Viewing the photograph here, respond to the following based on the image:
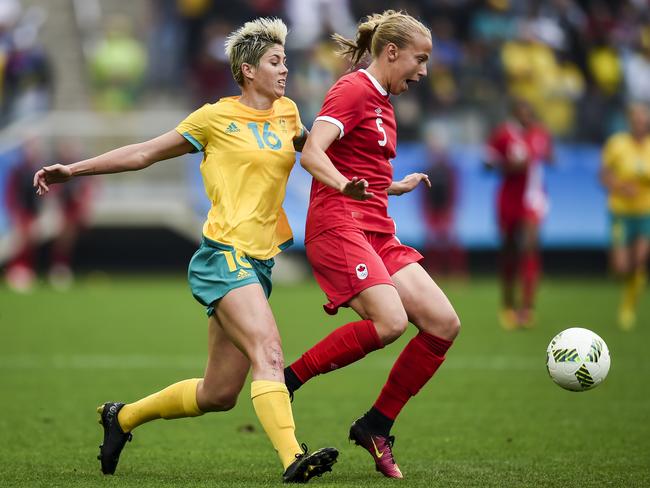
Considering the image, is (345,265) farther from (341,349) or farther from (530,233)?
(530,233)

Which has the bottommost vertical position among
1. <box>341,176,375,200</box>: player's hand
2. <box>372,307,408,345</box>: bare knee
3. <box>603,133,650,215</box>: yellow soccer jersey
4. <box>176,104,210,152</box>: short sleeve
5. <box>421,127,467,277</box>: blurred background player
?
<box>421,127,467,277</box>: blurred background player

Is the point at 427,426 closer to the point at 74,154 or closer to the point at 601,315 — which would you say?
the point at 601,315

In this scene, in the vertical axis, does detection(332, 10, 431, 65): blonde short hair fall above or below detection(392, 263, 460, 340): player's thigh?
above

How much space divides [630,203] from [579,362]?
27.7 ft

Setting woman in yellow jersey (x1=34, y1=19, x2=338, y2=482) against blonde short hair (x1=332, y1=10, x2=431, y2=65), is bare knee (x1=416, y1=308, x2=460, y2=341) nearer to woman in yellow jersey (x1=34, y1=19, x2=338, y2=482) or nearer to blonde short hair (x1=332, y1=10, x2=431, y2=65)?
woman in yellow jersey (x1=34, y1=19, x2=338, y2=482)

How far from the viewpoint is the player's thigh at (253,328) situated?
18.5ft

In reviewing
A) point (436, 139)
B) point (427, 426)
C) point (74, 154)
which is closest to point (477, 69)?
point (436, 139)

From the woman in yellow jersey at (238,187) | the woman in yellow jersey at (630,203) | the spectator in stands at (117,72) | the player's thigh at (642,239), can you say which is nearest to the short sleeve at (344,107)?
the woman in yellow jersey at (238,187)

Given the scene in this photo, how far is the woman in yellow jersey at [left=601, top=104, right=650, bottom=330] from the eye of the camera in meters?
14.2

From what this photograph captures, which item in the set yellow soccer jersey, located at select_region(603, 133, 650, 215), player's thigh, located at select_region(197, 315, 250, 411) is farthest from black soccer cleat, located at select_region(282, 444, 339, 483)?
yellow soccer jersey, located at select_region(603, 133, 650, 215)

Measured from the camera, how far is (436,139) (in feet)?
67.0

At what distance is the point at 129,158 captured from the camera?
5.91 metres

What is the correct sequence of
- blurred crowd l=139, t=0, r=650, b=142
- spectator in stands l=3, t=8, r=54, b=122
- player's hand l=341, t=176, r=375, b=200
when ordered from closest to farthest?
player's hand l=341, t=176, r=375, b=200
blurred crowd l=139, t=0, r=650, b=142
spectator in stands l=3, t=8, r=54, b=122

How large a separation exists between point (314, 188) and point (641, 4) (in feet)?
62.0
